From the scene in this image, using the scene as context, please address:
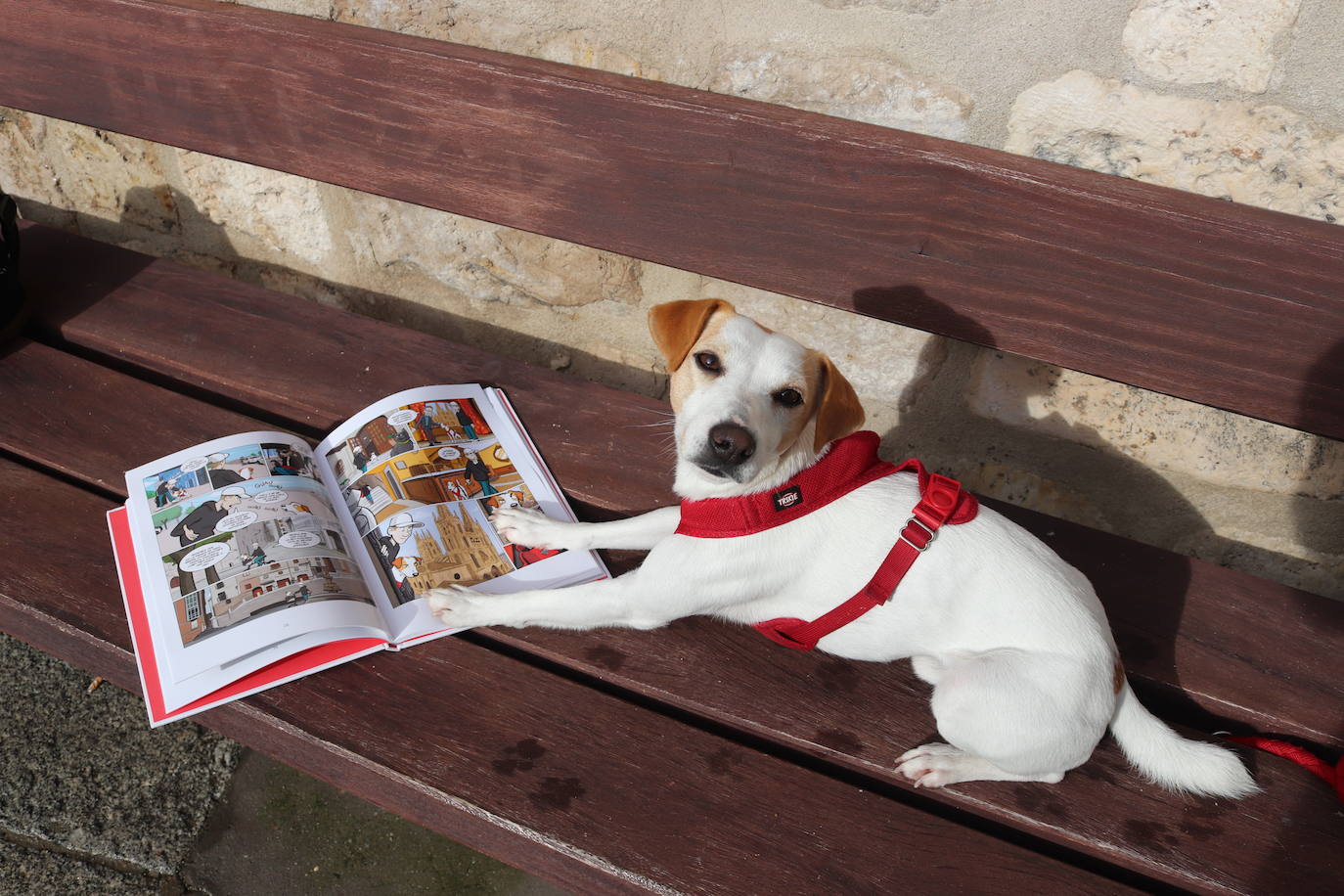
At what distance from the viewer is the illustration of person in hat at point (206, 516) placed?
1.51m

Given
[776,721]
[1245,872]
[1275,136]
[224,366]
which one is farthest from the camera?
[224,366]

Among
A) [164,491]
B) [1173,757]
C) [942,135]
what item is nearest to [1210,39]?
[942,135]

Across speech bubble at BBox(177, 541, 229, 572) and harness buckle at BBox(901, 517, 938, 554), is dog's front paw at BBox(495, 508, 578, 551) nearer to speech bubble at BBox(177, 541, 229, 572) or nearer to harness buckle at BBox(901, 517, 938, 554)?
speech bubble at BBox(177, 541, 229, 572)

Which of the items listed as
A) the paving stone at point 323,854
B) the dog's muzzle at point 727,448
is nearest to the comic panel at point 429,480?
the dog's muzzle at point 727,448

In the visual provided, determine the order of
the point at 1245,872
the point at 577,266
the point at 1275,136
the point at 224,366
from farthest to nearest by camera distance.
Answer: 1. the point at 577,266
2. the point at 224,366
3. the point at 1275,136
4. the point at 1245,872

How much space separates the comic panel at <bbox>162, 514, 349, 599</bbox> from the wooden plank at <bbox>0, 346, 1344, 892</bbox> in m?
0.33

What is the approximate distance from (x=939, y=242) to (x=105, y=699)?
198 cm

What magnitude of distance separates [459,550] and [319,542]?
237 millimetres

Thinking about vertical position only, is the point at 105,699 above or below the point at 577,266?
below

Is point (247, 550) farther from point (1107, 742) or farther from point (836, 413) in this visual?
point (1107, 742)

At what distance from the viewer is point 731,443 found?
1.29 metres

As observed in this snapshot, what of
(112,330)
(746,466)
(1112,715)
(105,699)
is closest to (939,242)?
(746,466)

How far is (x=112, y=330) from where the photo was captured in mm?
1979

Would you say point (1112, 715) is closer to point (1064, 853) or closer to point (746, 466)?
point (1064, 853)
